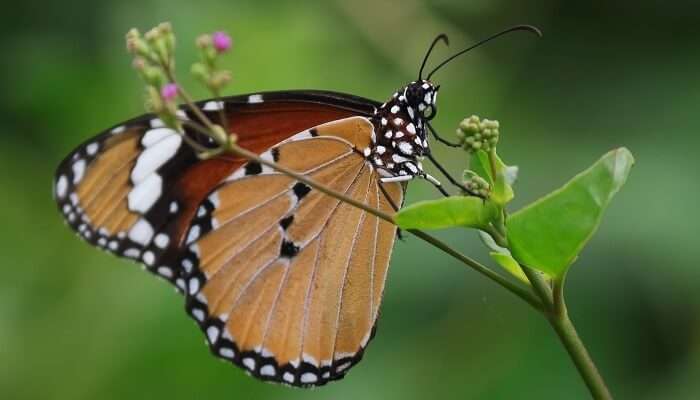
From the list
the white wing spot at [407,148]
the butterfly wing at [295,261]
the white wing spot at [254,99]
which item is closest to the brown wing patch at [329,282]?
the butterfly wing at [295,261]

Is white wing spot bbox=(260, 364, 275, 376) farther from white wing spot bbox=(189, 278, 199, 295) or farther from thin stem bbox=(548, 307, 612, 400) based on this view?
thin stem bbox=(548, 307, 612, 400)

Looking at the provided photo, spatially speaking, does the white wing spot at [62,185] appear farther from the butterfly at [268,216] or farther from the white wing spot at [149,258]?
the white wing spot at [149,258]

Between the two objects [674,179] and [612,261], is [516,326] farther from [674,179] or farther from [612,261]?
[674,179]

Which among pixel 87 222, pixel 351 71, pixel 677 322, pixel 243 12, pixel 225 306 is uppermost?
pixel 243 12

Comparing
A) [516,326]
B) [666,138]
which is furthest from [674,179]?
[516,326]

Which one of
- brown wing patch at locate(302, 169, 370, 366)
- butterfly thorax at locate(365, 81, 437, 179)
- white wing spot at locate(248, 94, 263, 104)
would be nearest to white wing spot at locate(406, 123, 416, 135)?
butterfly thorax at locate(365, 81, 437, 179)
